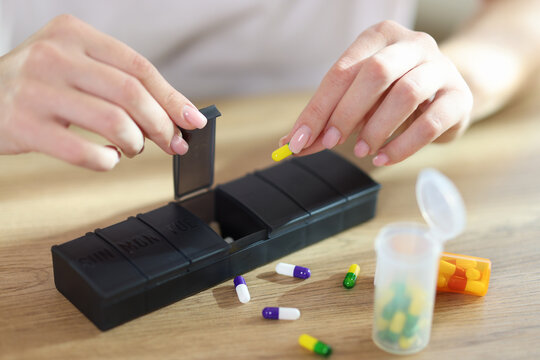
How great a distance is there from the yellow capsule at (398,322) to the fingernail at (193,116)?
368mm

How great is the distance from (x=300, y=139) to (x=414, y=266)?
11.6 inches

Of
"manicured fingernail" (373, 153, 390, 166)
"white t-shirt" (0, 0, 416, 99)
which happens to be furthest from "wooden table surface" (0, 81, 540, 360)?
"white t-shirt" (0, 0, 416, 99)

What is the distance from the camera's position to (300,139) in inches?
35.6

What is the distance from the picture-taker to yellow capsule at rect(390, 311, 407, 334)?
2.36 feet

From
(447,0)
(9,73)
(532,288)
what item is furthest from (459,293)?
(447,0)

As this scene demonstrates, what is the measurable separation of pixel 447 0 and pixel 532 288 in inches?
69.5

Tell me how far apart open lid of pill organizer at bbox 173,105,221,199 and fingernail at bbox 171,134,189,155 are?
14 mm

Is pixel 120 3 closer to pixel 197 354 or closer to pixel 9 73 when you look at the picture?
pixel 9 73

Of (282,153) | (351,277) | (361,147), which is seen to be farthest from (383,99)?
(351,277)

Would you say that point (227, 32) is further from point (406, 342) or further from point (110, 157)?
point (406, 342)

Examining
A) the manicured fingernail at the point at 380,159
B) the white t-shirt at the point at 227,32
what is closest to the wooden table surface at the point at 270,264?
the manicured fingernail at the point at 380,159

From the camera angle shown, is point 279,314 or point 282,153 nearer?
point 279,314

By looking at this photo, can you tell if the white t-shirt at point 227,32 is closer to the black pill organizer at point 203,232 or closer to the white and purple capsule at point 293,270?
the black pill organizer at point 203,232

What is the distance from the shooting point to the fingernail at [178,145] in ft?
2.79
